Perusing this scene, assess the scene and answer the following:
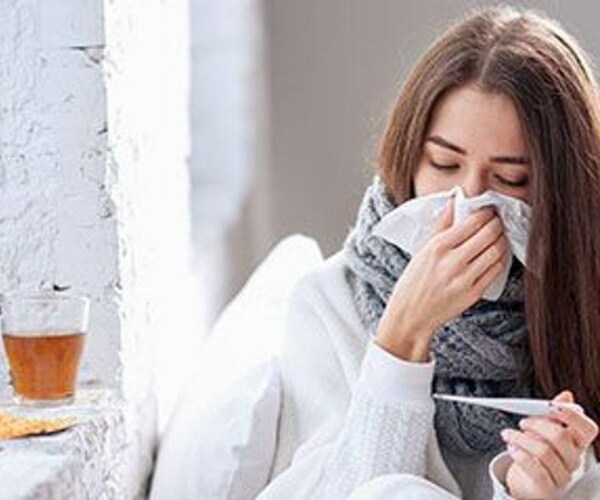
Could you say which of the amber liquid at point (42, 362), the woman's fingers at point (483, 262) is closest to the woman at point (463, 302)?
the woman's fingers at point (483, 262)

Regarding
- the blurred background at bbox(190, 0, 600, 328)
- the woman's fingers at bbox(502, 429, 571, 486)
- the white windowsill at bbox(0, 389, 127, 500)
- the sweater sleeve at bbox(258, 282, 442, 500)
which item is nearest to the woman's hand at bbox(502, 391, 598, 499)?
the woman's fingers at bbox(502, 429, 571, 486)

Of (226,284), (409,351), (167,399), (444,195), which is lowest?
(226,284)

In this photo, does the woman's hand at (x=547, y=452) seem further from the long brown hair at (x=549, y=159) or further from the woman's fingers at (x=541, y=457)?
the long brown hair at (x=549, y=159)

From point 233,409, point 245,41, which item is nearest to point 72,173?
point 233,409

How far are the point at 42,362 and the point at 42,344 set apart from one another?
2 centimetres

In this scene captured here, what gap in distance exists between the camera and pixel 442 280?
4.73 ft

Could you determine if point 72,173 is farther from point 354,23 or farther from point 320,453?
point 354,23

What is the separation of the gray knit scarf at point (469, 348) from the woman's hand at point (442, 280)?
0.09 meters

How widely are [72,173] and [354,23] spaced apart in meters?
1.76

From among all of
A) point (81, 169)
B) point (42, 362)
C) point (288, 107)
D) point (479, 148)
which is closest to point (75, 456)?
point (42, 362)

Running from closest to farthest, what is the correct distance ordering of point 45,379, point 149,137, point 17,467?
point 17,467
point 45,379
point 149,137

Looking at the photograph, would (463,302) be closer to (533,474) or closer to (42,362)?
(533,474)

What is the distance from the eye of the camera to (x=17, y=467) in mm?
1151

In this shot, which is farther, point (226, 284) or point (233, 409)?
point (226, 284)
